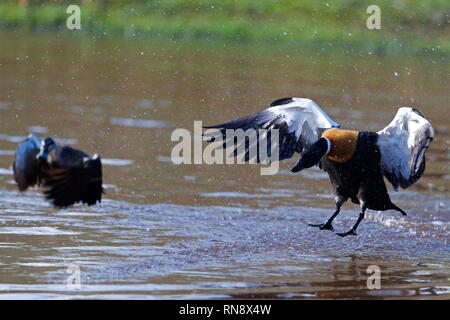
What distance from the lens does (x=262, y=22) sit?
26328 millimetres

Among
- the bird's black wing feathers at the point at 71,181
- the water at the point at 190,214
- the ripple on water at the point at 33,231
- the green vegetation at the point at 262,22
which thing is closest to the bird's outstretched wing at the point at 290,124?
the water at the point at 190,214

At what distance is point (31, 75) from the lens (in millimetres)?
17000

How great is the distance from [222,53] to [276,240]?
15507 mm

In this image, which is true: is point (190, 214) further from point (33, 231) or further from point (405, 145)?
point (405, 145)

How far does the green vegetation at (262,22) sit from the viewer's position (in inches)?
979

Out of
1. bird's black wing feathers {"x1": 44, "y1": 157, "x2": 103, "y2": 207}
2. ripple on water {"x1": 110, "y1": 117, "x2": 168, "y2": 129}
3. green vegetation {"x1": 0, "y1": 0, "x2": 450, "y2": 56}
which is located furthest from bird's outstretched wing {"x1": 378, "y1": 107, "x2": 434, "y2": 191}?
green vegetation {"x1": 0, "y1": 0, "x2": 450, "y2": 56}

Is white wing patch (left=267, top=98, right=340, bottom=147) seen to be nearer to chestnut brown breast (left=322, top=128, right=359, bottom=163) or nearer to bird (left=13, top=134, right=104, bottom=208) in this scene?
chestnut brown breast (left=322, top=128, right=359, bottom=163)

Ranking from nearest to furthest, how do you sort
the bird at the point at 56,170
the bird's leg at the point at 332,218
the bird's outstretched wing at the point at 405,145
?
1. the bird at the point at 56,170
2. the bird's outstretched wing at the point at 405,145
3. the bird's leg at the point at 332,218

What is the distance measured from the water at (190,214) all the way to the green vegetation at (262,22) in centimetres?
745

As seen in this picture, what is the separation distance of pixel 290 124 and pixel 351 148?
26.1 inches

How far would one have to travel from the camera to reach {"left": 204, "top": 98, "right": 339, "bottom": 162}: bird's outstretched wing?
7.48 metres

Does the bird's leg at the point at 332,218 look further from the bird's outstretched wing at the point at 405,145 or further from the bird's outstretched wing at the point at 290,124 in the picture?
the bird's outstretched wing at the point at 290,124

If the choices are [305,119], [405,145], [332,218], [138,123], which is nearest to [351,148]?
[405,145]

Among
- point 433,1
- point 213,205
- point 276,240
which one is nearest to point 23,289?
point 276,240
